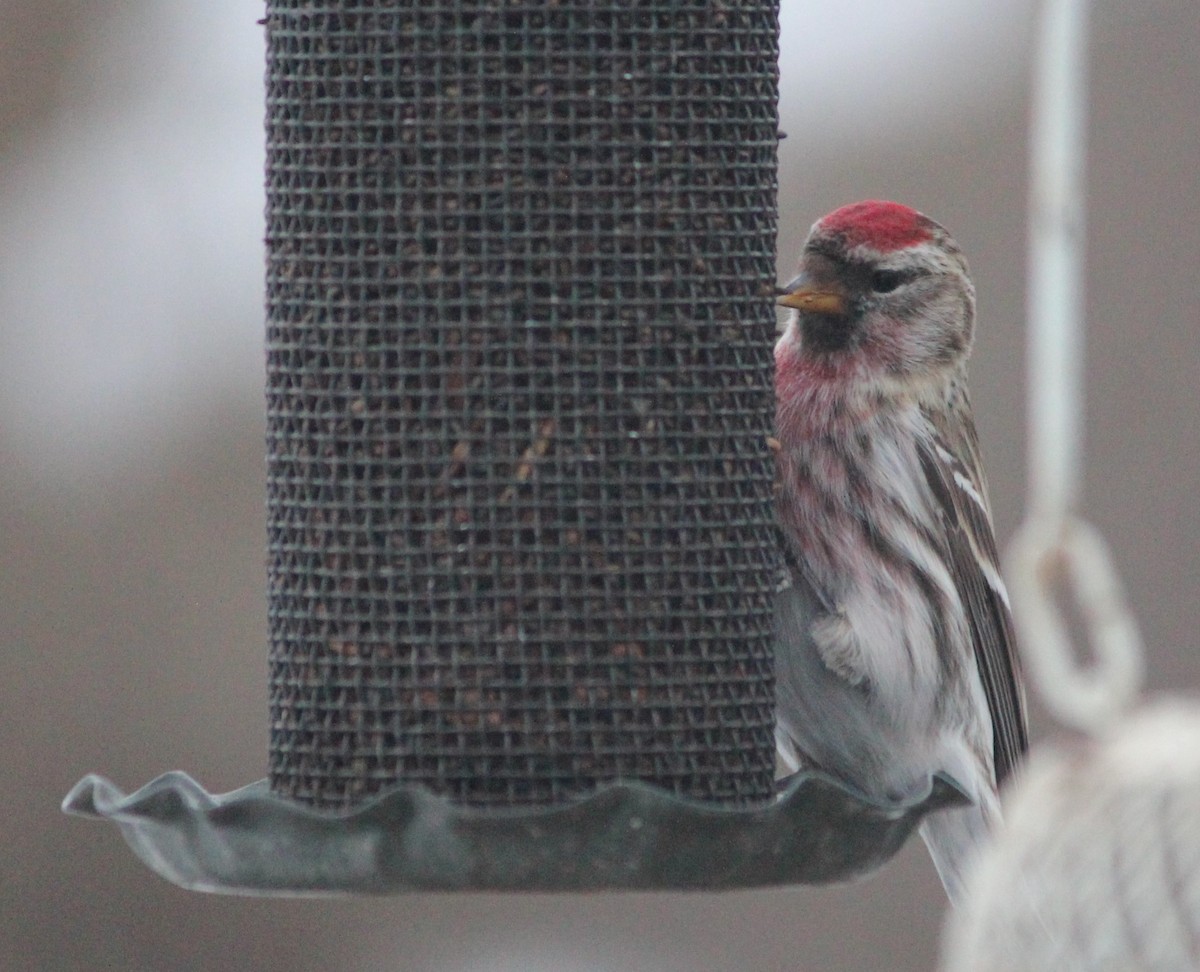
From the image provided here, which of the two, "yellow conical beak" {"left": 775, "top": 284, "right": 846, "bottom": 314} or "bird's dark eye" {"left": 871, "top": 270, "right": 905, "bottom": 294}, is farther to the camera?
"bird's dark eye" {"left": 871, "top": 270, "right": 905, "bottom": 294}

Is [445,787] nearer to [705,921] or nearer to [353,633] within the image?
[353,633]

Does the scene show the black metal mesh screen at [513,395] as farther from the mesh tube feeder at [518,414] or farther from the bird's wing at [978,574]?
the bird's wing at [978,574]

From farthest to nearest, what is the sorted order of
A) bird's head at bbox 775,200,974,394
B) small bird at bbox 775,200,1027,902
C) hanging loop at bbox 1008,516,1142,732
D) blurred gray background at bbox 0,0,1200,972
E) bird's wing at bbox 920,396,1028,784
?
blurred gray background at bbox 0,0,1200,972
bird's wing at bbox 920,396,1028,784
bird's head at bbox 775,200,974,394
small bird at bbox 775,200,1027,902
hanging loop at bbox 1008,516,1142,732

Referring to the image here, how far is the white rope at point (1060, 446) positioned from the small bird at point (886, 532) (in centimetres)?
174

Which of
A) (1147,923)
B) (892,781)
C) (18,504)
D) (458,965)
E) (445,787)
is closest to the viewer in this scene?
(1147,923)

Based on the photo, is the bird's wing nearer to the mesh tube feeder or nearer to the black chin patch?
the black chin patch

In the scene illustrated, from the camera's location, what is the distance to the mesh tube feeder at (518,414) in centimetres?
287

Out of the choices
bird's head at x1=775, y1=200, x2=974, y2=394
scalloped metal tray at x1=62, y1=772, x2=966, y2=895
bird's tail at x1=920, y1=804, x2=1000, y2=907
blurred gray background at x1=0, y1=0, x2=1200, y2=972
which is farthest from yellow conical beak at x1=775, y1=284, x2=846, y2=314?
blurred gray background at x1=0, y1=0, x2=1200, y2=972

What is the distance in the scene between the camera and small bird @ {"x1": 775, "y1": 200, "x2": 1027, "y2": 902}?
3588 mm

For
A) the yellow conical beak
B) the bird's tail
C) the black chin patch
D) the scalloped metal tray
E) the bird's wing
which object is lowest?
the bird's tail

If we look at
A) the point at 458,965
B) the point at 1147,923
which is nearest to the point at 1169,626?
the point at 458,965

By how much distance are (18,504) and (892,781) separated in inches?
130

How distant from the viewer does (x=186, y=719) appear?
20.9 ft

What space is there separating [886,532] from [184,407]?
3.16 metres
